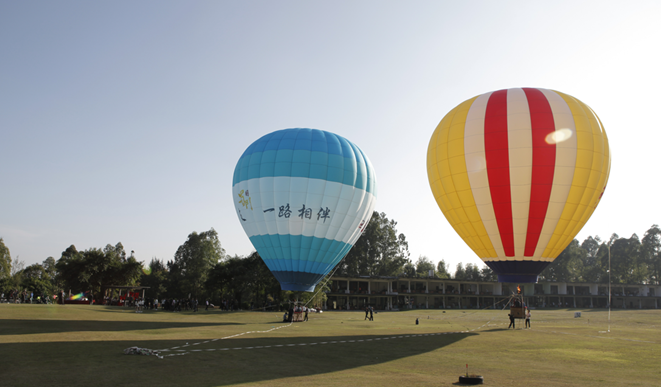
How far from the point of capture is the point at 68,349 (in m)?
12.8

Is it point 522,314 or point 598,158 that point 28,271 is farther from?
point 598,158

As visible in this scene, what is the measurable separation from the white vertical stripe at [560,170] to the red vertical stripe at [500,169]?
5.47 feet

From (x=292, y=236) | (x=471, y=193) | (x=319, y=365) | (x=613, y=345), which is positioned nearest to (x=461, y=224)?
(x=471, y=193)

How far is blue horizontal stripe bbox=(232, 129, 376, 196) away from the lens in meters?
26.0

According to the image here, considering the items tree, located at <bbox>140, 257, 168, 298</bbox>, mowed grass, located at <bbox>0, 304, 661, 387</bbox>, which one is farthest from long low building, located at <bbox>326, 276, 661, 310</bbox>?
mowed grass, located at <bbox>0, 304, 661, 387</bbox>

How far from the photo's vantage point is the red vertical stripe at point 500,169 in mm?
20234

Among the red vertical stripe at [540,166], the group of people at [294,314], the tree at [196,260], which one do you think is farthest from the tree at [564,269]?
the red vertical stripe at [540,166]

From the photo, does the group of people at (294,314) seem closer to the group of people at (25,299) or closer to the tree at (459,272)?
the group of people at (25,299)

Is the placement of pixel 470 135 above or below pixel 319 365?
above

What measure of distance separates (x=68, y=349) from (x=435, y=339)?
47.2ft

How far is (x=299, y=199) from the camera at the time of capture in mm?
25875

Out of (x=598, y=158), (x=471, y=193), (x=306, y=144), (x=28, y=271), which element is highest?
(x=306, y=144)

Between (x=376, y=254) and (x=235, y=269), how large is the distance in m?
40.7

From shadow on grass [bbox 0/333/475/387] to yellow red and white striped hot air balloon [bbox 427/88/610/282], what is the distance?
711 centimetres
